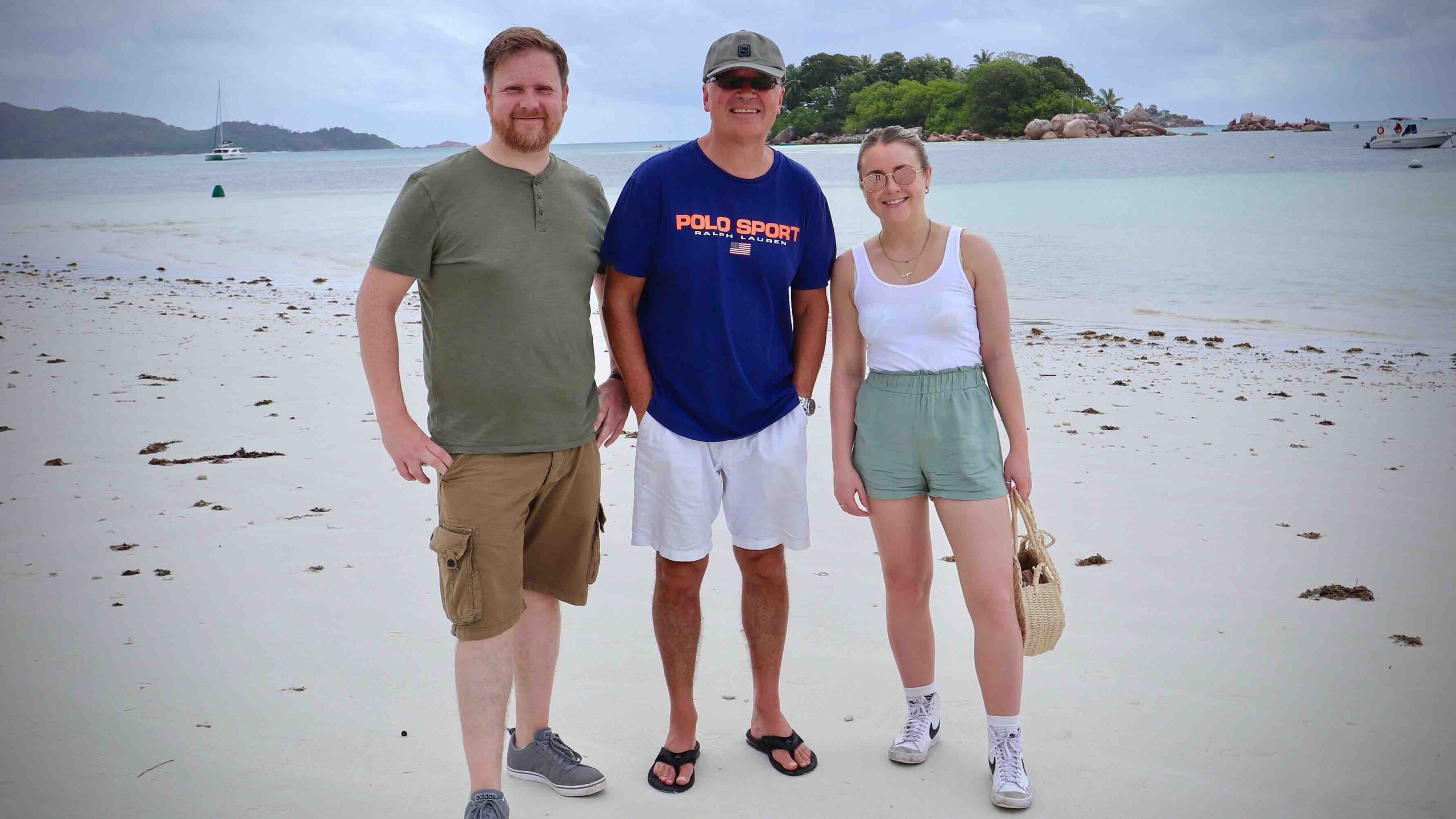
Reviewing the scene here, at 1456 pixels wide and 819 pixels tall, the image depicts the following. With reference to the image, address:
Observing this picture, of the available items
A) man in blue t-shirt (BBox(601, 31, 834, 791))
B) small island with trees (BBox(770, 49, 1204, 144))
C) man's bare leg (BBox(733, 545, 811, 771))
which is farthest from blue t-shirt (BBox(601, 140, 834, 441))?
small island with trees (BBox(770, 49, 1204, 144))

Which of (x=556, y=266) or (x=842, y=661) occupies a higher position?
(x=556, y=266)

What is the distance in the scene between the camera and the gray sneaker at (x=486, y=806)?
273 centimetres

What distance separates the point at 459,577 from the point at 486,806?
64 centimetres

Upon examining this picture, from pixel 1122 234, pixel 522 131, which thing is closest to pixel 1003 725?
pixel 522 131

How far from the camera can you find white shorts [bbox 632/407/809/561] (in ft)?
10.3

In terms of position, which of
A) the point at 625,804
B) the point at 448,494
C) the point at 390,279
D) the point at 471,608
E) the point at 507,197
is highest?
the point at 507,197

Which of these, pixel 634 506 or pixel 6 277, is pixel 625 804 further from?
pixel 6 277

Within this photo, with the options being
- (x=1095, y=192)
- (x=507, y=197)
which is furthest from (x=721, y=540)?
(x=1095, y=192)

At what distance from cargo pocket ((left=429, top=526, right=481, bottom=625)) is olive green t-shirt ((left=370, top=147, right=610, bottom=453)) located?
9.8 inches

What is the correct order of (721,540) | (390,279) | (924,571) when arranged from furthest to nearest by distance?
1. (721,540)
2. (924,571)
3. (390,279)

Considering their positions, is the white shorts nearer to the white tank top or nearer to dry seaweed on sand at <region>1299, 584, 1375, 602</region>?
the white tank top

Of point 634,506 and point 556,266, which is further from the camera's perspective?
point 634,506

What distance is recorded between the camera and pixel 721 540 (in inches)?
201

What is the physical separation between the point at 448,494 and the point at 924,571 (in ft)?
4.92
